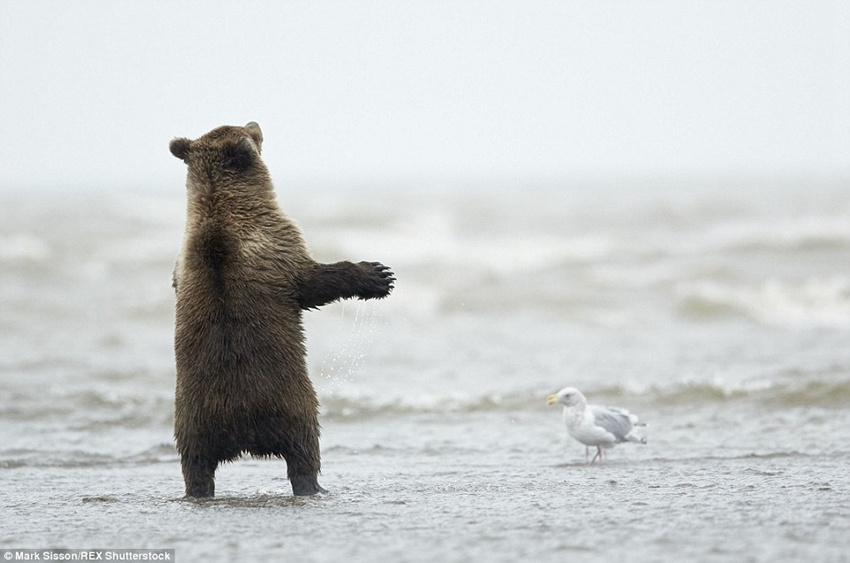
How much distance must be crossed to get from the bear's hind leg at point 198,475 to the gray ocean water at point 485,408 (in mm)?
95

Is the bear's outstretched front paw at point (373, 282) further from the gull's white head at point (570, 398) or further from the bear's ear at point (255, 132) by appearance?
the gull's white head at point (570, 398)

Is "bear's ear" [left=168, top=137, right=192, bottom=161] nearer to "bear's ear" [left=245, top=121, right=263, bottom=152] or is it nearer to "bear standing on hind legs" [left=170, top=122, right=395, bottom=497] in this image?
"bear standing on hind legs" [left=170, top=122, right=395, bottom=497]

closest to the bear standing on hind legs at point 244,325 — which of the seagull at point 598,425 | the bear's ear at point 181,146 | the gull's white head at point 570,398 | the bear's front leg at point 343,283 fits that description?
the bear's front leg at point 343,283

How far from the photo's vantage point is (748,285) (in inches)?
872

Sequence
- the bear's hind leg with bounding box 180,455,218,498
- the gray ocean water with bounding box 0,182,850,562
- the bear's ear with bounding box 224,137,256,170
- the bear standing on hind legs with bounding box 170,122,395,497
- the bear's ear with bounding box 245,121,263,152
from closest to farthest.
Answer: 1. the gray ocean water with bounding box 0,182,850,562
2. the bear standing on hind legs with bounding box 170,122,395,497
3. the bear's hind leg with bounding box 180,455,218,498
4. the bear's ear with bounding box 224,137,256,170
5. the bear's ear with bounding box 245,121,263,152

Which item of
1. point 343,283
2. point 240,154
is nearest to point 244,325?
point 343,283

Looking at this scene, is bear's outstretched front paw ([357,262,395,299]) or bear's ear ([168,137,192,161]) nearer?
bear's outstretched front paw ([357,262,395,299])

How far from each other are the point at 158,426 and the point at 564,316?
1017cm

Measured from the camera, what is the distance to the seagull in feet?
29.0

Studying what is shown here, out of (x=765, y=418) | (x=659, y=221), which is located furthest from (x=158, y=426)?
(x=659, y=221)

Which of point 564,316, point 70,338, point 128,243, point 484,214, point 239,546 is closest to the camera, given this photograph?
point 239,546

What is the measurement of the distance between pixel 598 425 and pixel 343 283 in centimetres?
341

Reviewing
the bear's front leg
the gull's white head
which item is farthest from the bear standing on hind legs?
the gull's white head

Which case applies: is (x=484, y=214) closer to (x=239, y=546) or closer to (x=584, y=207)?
(x=584, y=207)
